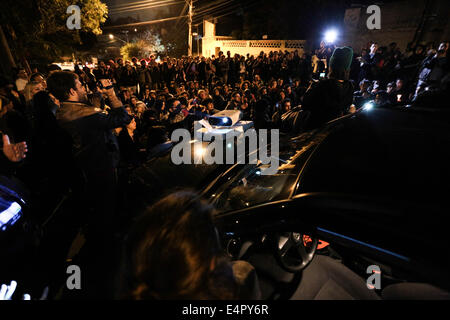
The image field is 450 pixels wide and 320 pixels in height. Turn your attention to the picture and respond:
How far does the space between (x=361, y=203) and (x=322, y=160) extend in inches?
17.8

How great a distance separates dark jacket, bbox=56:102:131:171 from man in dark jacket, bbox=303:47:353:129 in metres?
2.66

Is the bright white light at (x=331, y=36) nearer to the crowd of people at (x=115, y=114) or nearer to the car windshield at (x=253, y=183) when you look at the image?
the crowd of people at (x=115, y=114)

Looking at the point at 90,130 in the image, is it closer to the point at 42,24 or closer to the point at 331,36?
the point at 42,24

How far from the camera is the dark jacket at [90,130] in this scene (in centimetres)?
254

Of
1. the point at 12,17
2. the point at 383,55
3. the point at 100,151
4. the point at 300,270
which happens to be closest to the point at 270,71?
the point at 383,55

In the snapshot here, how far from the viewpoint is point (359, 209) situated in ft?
3.51

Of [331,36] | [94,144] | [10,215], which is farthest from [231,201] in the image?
[331,36]

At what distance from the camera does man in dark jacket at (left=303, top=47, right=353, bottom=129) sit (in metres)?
3.21

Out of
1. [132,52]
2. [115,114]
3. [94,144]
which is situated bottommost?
[94,144]

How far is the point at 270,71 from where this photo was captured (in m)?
12.5

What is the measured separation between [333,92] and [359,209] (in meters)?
2.62

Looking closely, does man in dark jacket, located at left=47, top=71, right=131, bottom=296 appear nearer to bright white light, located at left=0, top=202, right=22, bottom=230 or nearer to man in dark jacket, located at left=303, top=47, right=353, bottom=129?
bright white light, located at left=0, top=202, right=22, bottom=230

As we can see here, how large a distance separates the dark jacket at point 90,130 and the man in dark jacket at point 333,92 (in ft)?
8.74

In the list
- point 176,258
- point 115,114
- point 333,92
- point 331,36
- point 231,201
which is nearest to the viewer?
point 176,258
